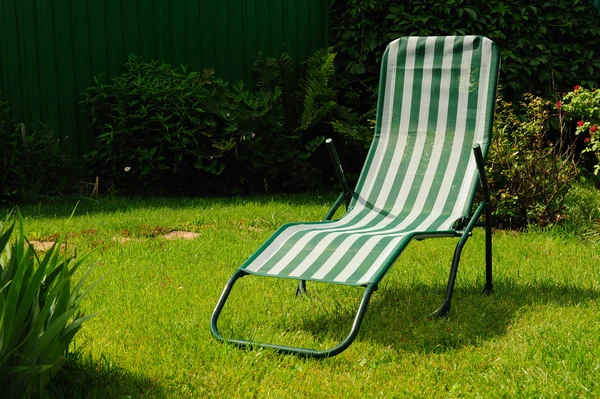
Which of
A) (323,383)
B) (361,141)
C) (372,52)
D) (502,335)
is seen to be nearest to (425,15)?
(372,52)

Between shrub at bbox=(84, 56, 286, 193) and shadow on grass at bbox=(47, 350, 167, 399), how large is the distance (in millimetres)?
3921

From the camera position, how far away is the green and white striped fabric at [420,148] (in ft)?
11.8

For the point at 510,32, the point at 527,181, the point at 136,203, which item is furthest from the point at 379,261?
the point at 510,32

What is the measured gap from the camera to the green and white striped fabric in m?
3.60

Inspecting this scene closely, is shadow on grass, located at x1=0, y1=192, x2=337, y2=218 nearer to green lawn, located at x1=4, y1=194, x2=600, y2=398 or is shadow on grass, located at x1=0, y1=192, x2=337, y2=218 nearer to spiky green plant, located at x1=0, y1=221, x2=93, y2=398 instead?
green lawn, located at x1=4, y1=194, x2=600, y2=398

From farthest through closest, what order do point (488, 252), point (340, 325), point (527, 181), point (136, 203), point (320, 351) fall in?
point (136, 203) → point (527, 181) → point (488, 252) → point (340, 325) → point (320, 351)

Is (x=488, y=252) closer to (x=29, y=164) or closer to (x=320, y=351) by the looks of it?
(x=320, y=351)

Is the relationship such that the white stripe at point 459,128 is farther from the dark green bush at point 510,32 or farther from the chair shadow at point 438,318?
the dark green bush at point 510,32

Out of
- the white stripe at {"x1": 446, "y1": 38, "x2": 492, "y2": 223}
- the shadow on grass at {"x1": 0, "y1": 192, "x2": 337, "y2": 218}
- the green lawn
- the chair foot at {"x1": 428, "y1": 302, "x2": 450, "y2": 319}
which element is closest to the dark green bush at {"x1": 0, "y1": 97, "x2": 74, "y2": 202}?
the shadow on grass at {"x1": 0, "y1": 192, "x2": 337, "y2": 218}

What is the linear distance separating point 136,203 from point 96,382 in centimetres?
370

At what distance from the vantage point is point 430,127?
416 cm

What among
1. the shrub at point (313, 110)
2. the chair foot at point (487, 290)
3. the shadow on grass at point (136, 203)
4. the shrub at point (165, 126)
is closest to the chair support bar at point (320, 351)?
the chair foot at point (487, 290)

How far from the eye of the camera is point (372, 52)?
7188mm

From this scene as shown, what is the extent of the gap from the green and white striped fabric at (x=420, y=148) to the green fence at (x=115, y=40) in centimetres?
343
